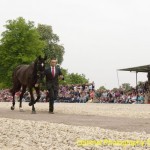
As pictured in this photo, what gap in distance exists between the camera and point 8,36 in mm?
63812

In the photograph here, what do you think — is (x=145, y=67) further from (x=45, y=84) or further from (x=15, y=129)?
(x=15, y=129)

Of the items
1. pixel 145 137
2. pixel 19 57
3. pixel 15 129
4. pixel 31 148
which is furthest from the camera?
pixel 19 57

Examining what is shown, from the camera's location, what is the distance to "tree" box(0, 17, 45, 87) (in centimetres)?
6231

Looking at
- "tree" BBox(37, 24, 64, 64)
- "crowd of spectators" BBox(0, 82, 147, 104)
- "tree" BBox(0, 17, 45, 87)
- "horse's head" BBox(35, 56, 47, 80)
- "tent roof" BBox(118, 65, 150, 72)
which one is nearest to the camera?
"horse's head" BBox(35, 56, 47, 80)

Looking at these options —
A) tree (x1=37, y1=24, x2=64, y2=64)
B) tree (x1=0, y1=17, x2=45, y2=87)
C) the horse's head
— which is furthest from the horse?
tree (x1=37, y1=24, x2=64, y2=64)

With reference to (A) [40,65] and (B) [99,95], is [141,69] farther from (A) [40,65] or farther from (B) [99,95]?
(A) [40,65]

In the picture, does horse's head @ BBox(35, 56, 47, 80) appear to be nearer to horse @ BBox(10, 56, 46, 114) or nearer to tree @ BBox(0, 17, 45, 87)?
horse @ BBox(10, 56, 46, 114)

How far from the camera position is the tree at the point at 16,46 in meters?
62.3

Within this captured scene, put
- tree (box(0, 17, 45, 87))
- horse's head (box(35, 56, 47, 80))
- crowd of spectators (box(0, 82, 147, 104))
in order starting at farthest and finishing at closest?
1. tree (box(0, 17, 45, 87))
2. crowd of spectators (box(0, 82, 147, 104))
3. horse's head (box(35, 56, 47, 80))

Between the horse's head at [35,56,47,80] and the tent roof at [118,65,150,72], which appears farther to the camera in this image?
the tent roof at [118,65,150,72]

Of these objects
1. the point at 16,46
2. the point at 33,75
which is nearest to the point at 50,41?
the point at 16,46

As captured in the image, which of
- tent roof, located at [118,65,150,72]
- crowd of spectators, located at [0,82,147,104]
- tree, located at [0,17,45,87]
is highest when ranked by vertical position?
tree, located at [0,17,45,87]

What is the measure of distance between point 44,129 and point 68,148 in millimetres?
2484

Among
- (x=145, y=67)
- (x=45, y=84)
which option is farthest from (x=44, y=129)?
(x=145, y=67)
